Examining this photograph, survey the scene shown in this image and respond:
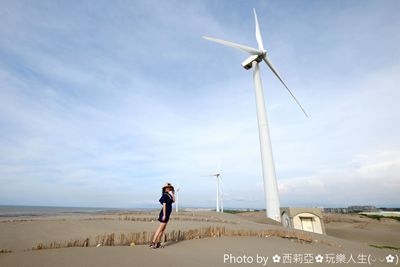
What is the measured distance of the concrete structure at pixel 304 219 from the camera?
3061 centimetres

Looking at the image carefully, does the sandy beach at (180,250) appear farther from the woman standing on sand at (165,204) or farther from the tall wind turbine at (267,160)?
the tall wind turbine at (267,160)

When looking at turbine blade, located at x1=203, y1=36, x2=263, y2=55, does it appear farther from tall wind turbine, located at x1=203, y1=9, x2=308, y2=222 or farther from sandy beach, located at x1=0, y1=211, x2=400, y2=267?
sandy beach, located at x1=0, y1=211, x2=400, y2=267

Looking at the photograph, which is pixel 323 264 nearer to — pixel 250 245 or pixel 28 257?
pixel 250 245

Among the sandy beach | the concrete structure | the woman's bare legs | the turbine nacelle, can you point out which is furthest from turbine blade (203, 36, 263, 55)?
the woman's bare legs

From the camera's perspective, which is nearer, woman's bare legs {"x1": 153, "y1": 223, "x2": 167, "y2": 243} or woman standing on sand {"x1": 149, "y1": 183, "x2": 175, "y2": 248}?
woman's bare legs {"x1": 153, "y1": 223, "x2": 167, "y2": 243}

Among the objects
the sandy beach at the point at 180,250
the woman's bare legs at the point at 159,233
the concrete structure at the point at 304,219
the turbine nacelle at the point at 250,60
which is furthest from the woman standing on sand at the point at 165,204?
the turbine nacelle at the point at 250,60

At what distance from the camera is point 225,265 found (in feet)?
23.0

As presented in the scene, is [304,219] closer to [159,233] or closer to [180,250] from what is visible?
[180,250]

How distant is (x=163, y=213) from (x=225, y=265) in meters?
2.65

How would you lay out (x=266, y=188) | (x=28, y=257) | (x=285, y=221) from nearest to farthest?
(x=28, y=257)
(x=266, y=188)
(x=285, y=221)

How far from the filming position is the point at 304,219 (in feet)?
103

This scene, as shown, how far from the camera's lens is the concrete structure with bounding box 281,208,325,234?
100 ft

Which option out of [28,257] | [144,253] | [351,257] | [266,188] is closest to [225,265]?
[144,253]

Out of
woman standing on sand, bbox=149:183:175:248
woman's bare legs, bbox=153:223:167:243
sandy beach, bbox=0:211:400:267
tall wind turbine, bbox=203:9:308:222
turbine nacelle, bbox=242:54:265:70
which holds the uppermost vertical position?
turbine nacelle, bbox=242:54:265:70
